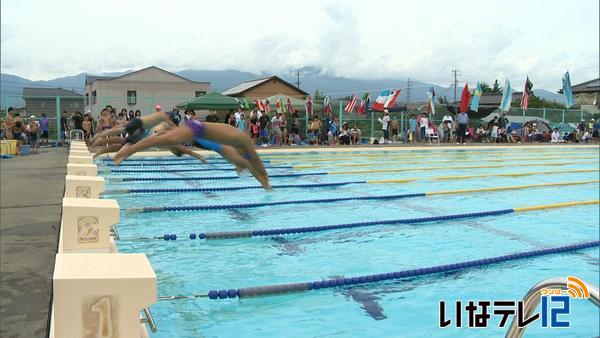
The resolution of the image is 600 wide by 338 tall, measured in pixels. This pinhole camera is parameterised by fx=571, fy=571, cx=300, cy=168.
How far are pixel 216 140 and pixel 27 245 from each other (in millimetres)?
3079

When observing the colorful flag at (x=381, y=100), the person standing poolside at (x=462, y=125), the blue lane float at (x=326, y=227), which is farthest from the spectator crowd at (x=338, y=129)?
the blue lane float at (x=326, y=227)

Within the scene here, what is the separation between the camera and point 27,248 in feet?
14.6

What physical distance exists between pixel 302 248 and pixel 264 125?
38.0ft

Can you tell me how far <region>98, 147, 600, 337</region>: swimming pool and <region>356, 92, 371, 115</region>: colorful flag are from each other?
11.0 metres

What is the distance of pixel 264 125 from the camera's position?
17.0 metres

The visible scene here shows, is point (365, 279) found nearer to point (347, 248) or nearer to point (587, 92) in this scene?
point (347, 248)

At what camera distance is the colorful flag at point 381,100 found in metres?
22.4

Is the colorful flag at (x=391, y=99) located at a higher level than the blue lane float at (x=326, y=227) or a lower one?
higher

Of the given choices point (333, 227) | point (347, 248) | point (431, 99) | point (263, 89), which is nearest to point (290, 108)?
point (431, 99)

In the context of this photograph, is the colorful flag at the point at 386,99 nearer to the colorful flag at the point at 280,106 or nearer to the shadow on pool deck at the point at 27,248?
the colorful flag at the point at 280,106

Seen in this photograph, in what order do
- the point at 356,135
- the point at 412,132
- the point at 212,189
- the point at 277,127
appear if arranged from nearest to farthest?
the point at 212,189, the point at 277,127, the point at 356,135, the point at 412,132

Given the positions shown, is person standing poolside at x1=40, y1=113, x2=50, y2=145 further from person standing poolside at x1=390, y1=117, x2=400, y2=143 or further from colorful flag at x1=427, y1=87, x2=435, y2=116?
colorful flag at x1=427, y1=87, x2=435, y2=116

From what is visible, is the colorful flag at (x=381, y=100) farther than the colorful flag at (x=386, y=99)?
Yes

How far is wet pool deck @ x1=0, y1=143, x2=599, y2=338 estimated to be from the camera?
307cm
